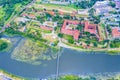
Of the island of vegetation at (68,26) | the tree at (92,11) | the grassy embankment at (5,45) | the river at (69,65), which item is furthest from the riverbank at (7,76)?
the tree at (92,11)

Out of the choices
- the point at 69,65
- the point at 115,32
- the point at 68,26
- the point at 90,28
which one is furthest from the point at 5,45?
the point at 115,32

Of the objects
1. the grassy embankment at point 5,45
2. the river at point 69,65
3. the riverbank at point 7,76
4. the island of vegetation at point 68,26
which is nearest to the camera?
the riverbank at point 7,76

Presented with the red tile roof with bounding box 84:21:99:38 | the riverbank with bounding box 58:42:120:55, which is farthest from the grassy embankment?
the red tile roof with bounding box 84:21:99:38

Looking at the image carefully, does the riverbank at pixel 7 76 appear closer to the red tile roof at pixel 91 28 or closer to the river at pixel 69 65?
the river at pixel 69 65

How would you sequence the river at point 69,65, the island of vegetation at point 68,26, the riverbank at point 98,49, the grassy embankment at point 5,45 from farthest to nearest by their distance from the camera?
1. the island of vegetation at point 68,26
2. the grassy embankment at point 5,45
3. the riverbank at point 98,49
4. the river at point 69,65

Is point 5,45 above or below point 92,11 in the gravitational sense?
below

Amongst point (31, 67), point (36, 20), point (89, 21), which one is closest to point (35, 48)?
point (31, 67)

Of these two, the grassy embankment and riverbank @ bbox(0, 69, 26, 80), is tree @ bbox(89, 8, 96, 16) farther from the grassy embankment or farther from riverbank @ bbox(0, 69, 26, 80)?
riverbank @ bbox(0, 69, 26, 80)

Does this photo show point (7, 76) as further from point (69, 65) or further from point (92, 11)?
point (92, 11)
